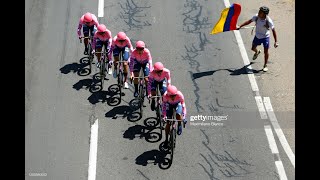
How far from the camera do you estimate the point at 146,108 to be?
18500 millimetres

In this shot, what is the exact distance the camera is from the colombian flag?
1969 centimetres

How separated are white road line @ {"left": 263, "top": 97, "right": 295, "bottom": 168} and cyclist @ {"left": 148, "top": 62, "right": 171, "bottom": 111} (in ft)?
10.6

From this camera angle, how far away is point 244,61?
20.3 m

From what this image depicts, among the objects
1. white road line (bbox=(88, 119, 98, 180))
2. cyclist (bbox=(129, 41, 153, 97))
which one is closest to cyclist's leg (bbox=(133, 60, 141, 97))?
cyclist (bbox=(129, 41, 153, 97))

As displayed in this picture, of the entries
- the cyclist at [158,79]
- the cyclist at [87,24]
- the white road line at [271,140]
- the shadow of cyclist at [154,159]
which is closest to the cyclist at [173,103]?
the cyclist at [158,79]

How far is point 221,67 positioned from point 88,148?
17.0 feet

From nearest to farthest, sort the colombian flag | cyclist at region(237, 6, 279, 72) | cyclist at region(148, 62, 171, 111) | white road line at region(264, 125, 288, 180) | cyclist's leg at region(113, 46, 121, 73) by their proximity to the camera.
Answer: white road line at region(264, 125, 288, 180), cyclist at region(148, 62, 171, 111), cyclist's leg at region(113, 46, 121, 73), cyclist at region(237, 6, 279, 72), the colombian flag

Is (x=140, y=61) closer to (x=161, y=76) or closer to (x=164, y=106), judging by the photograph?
(x=161, y=76)

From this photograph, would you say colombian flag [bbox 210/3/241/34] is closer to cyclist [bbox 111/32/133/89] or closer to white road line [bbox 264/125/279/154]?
cyclist [bbox 111/32/133/89]

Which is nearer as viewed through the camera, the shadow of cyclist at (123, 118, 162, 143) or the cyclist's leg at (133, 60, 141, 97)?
the shadow of cyclist at (123, 118, 162, 143)

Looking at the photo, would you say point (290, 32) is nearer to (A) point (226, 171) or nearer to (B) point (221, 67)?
(B) point (221, 67)

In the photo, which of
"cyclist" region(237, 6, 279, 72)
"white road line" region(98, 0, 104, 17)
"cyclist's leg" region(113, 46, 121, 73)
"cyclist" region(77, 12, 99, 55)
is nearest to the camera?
"cyclist's leg" region(113, 46, 121, 73)

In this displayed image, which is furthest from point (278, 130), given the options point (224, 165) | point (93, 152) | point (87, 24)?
point (87, 24)

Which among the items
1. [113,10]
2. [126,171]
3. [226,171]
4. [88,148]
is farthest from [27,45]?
[226,171]
